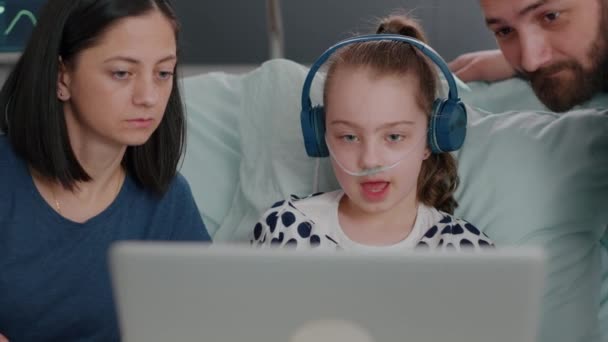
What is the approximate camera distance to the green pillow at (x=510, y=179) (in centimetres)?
142

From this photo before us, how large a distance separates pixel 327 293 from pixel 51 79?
723mm

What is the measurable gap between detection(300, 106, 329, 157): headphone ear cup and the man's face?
1.35 feet

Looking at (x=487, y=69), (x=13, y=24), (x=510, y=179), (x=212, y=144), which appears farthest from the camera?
(x=13, y=24)

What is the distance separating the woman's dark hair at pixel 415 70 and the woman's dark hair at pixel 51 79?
30cm

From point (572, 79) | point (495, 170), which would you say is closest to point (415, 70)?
point (495, 170)

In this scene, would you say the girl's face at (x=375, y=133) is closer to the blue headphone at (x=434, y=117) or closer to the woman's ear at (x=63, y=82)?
the blue headphone at (x=434, y=117)

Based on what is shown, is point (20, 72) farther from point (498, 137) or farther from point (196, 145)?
point (498, 137)

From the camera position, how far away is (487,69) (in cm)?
181

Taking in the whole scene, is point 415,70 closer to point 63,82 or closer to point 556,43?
point 556,43

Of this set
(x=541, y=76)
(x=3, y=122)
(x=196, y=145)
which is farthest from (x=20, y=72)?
(x=541, y=76)

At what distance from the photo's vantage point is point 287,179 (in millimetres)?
1561

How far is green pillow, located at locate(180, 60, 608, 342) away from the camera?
4.65ft

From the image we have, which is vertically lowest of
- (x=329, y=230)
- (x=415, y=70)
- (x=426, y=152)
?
(x=329, y=230)

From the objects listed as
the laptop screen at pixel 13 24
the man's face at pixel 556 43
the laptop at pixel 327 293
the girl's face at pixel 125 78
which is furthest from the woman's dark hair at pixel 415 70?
the laptop screen at pixel 13 24
